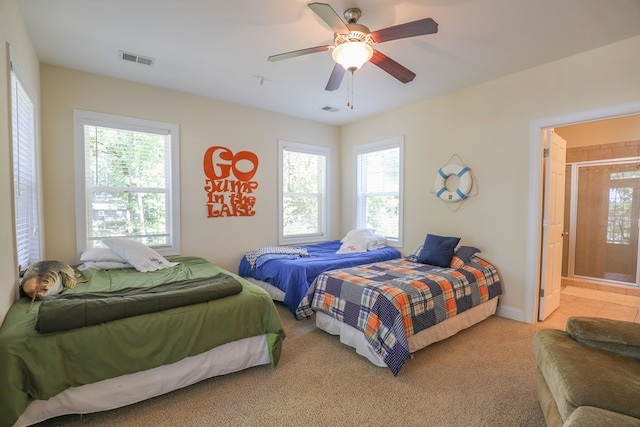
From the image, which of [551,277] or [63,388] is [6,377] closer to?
[63,388]

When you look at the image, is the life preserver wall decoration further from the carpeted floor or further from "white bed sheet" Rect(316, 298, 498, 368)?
the carpeted floor

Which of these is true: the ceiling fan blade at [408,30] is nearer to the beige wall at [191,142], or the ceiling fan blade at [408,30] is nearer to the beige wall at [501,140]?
the beige wall at [501,140]

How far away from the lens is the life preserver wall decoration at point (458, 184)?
11.7ft

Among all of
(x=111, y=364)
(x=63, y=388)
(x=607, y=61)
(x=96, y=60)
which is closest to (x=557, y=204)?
(x=607, y=61)

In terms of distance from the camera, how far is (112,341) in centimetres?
181

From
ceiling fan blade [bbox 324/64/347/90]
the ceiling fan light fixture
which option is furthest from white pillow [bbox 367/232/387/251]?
the ceiling fan light fixture

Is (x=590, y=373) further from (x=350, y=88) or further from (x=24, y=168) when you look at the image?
(x=24, y=168)

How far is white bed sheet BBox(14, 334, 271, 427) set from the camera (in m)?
1.70

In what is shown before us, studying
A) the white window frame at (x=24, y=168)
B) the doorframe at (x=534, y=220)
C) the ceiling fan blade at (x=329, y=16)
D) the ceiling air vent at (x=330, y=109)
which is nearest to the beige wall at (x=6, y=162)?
the white window frame at (x=24, y=168)

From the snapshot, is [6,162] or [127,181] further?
[127,181]

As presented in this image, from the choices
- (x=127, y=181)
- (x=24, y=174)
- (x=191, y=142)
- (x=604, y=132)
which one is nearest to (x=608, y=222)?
(x=604, y=132)

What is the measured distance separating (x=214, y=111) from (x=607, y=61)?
4043 mm

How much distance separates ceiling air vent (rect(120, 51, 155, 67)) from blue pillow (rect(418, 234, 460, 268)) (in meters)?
3.41

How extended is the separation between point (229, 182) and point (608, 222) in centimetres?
543
